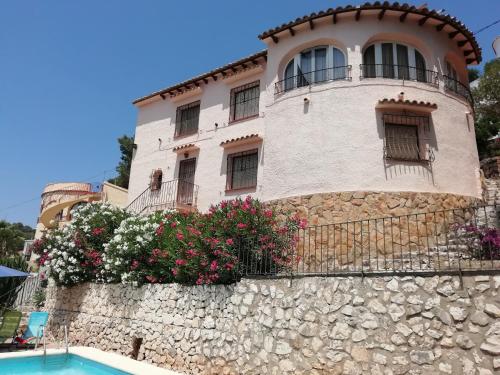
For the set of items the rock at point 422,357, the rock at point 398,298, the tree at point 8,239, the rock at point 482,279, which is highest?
the tree at point 8,239

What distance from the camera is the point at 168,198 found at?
1717 cm

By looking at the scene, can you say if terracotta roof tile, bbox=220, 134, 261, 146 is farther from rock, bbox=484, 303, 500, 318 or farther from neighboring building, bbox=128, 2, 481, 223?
rock, bbox=484, 303, 500, 318

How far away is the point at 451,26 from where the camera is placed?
1358cm

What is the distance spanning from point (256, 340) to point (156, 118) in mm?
14322

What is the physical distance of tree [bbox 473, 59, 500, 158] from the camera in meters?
19.5

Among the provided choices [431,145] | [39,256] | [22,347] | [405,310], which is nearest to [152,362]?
[22,347]

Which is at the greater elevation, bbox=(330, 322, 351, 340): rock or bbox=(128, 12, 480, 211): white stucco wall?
bbox=(128, 12, 480, 211): white stucco wall

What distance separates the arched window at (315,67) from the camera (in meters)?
13.5

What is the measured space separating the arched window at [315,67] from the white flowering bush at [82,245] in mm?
7997

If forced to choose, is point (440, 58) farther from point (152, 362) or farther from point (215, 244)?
point (152, 362)

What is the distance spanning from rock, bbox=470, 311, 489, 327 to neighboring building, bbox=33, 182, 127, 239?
1595 centimetres

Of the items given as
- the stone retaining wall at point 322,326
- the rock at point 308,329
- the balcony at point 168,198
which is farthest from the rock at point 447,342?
the balcony at point 168,198

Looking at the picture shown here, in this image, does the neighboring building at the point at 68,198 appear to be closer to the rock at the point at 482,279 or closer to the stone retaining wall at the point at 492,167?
the rock at the point at 482,279

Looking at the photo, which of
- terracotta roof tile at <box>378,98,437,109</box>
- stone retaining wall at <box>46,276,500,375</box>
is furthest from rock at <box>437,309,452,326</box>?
terracotta roof tile at <box>378,98,437,109</box>
